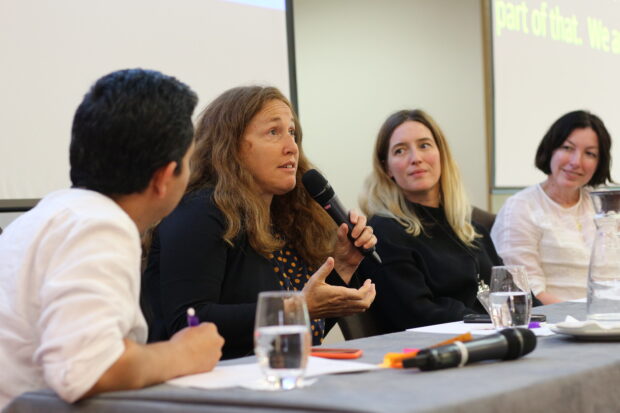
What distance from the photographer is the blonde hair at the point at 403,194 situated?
2.68 metres

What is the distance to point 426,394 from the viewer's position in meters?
0.90

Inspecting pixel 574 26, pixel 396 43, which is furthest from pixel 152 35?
pixel 574 26

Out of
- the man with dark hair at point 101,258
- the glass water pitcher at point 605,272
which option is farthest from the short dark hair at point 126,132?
the glass water pitcher at point 605,272

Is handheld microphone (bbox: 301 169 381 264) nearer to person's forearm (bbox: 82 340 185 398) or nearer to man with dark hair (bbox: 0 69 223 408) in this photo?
man with dark hair (bbox: 0 69 223 408)

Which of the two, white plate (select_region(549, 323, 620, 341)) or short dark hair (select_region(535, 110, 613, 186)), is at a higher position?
short dark hair (select_region(535, 110, 613, 186))

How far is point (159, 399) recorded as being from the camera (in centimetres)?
97

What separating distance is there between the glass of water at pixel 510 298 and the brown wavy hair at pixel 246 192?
2.16 ft

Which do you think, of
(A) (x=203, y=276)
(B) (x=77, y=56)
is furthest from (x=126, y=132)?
(B) (x=77, y=56)

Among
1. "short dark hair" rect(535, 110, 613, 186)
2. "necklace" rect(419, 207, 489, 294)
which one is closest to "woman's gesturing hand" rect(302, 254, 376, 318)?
"necklace" rect(419, 207, 489, 294)

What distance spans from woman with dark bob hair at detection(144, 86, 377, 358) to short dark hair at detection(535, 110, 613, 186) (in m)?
1.56

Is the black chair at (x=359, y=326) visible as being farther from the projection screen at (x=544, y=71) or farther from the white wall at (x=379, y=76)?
the projection screen at (x=544, y=71)

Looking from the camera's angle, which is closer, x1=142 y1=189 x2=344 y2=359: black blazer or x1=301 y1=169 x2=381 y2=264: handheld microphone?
x1=142 y1=189 x2=344 y2=359: black blazer

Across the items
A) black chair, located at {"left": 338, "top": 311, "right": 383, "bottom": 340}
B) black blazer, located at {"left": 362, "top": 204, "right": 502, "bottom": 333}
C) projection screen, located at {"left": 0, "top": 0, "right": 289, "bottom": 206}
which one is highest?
projection screen, located at {"left": 0, "top": 0, "right": 289, "bottom": 206}

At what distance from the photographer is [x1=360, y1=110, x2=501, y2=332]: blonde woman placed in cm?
244
